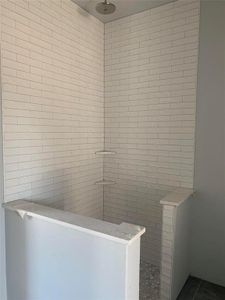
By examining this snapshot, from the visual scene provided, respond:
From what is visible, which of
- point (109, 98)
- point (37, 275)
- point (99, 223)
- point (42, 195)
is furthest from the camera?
point (109, 98)

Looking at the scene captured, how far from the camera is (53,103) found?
1.91 meters

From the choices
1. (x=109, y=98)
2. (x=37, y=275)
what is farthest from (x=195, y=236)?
(x=109, y=98)

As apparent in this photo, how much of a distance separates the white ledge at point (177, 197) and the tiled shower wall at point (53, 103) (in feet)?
2.94

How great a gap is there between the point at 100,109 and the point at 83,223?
5.01ft

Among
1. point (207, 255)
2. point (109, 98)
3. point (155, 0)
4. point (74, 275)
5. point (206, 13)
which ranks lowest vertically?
point (207, 255)

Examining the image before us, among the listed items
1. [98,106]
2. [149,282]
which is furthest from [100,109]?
[149,282]

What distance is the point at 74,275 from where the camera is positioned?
130 centimetres

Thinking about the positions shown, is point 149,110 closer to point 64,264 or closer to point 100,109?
point 100,109

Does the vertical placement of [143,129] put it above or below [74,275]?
above

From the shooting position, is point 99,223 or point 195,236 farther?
point 195,236

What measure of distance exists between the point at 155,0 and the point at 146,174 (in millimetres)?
1652

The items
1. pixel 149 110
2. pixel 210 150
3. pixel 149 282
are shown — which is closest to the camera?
pixel 210 150

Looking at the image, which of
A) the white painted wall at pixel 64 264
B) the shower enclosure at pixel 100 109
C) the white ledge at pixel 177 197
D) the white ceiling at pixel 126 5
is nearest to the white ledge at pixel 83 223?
the white painted wall at pixel 64 264

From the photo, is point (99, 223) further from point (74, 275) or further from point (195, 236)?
point (195, 236)
